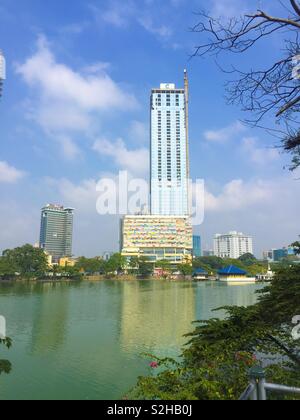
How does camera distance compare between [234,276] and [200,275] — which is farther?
[200,275]

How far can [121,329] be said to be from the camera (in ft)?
33.7

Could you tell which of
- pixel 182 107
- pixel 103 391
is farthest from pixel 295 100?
pixel 182 107

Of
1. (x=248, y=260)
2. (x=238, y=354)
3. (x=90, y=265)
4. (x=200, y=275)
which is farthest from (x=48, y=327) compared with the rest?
(x=248, y=260)

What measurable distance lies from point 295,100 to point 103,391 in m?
4.90

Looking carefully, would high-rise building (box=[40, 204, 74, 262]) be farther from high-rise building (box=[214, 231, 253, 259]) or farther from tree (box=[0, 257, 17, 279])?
high-rise building (box=[214, 231, 253, 259])

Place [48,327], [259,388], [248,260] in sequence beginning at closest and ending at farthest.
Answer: [259,388] < [48,327] < [248,260]

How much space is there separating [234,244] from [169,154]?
139 ft

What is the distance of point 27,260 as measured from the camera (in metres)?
38.9

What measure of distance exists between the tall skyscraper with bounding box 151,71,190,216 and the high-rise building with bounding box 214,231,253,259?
38466 mm

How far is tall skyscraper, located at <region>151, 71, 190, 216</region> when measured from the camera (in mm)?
57688

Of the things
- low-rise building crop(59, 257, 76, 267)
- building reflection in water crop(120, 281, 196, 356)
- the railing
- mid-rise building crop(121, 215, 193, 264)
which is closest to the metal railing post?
the railing

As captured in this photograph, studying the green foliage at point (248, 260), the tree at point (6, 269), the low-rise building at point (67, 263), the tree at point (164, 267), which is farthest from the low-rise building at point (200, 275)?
the tree at point (6, 269)

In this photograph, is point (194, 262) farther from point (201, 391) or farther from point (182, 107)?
point (201, 391)

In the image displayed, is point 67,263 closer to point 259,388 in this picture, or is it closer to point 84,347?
point 84,347
